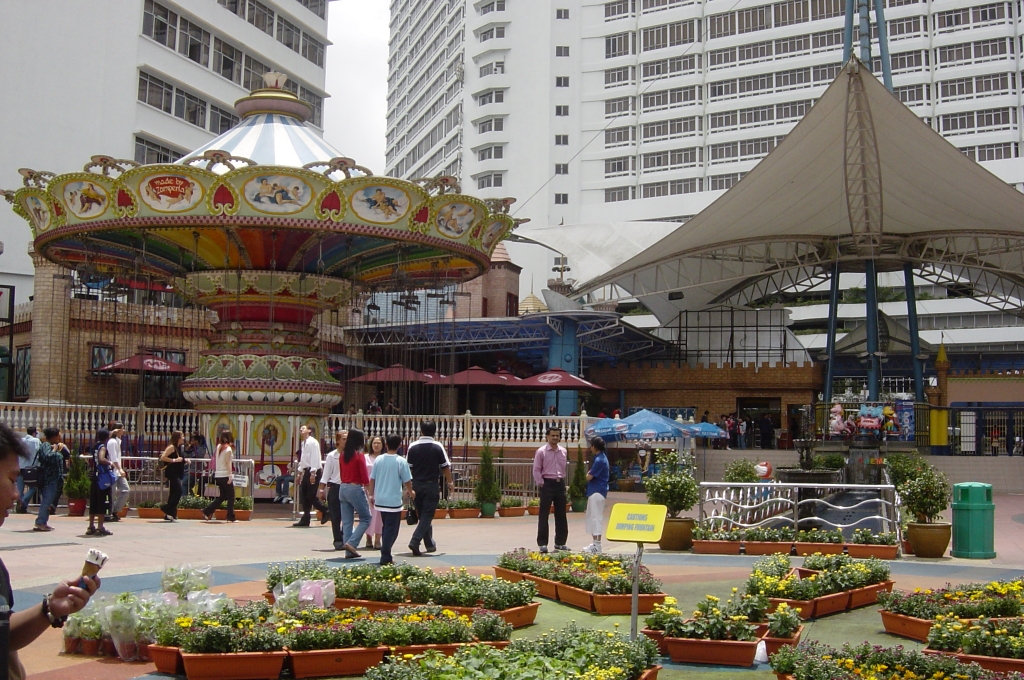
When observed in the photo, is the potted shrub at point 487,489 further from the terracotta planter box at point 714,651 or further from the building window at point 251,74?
the building window at point 251,74

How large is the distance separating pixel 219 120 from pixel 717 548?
1316 inches

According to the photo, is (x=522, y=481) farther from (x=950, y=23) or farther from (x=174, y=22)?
(x=950, y=23)

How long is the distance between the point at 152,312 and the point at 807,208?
866 inches

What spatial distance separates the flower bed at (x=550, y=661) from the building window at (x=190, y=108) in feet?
122

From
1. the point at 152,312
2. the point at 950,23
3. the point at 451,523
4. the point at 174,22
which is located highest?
the point at 950,23

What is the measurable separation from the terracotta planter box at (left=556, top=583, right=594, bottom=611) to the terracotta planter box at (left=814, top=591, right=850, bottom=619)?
2.09 m

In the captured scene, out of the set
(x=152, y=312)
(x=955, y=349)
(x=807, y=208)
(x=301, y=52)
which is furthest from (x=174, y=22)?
(x=955, y=349)

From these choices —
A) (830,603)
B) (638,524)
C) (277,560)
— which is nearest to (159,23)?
(277,560)

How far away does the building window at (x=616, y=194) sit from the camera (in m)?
72.2

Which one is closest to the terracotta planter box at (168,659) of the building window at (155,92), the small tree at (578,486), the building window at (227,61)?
the small tree at (578,486)

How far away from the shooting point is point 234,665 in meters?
7.40

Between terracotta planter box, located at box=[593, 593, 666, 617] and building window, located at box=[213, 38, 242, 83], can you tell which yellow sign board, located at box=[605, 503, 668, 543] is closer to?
terracotta planter box, located at box=[593, 593, 666, 617]

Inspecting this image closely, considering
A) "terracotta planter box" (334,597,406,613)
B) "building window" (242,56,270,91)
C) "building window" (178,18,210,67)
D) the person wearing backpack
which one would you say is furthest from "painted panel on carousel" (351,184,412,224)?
"building window" (242,56,270,91)

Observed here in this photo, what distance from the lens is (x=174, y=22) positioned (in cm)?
4084
